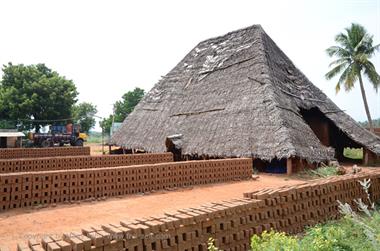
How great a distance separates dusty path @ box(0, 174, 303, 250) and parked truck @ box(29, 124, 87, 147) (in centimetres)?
2253

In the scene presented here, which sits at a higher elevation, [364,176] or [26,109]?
[26,109]

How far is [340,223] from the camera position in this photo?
5.76 m

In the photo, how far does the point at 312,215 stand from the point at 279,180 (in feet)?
20.1

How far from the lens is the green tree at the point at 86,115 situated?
45.6 metres

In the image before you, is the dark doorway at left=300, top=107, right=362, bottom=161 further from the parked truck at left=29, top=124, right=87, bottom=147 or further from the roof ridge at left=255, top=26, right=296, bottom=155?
the parked truck at left=29, top=124, right=87, bottom=147

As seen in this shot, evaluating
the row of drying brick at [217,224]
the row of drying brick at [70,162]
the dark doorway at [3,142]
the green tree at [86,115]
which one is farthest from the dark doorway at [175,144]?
the green tree at [86,115]

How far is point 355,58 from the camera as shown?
23.4 m

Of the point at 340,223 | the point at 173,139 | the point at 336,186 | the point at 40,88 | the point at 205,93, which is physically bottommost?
the point at 340,223

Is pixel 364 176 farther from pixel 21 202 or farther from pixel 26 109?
pixel 26 109

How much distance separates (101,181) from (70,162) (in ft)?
15.0

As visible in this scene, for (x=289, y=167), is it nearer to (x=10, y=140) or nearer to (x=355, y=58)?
(x=355, y=58)

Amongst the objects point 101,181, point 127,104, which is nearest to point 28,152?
point 101,181

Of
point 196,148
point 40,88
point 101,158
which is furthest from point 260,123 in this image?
point 40,88

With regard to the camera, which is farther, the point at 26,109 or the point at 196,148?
the point at 26,109
